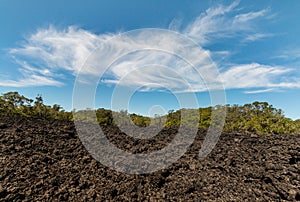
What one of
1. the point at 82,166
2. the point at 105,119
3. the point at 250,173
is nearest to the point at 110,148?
the point at 82,166

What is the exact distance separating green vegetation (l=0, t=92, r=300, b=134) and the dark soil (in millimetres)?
1884

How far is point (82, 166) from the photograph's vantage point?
4.23 metres

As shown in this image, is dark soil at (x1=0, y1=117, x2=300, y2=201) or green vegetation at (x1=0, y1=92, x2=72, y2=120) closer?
dark soil at (x1=0, y1=117, x2=300, y2=201)

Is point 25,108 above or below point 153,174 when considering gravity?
above

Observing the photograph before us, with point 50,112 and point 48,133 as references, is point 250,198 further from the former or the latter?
point 50,112

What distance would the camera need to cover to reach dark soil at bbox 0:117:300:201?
3.49m

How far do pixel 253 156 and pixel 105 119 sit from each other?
21.8 ft

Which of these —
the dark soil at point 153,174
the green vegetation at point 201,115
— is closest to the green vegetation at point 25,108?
the green vegetation at point 201,115

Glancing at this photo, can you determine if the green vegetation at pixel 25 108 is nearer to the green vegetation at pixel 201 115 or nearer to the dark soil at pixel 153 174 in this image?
the green vegetation at pixel 201 115

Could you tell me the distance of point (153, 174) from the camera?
4.00m

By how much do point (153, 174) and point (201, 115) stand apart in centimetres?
646

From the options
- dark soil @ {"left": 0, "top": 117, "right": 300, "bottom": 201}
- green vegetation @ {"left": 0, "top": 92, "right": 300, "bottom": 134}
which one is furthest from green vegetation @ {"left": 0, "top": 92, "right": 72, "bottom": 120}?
dark soil @ {"left": 0, "top": 117, "right": 300, "bottom": 201}

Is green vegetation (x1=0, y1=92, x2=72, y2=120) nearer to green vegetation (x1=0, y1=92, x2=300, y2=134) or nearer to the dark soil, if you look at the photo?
green vegetation (x1=0, y1=92, x2=300, y2=134)

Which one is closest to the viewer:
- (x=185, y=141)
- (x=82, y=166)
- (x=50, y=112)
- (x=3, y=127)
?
(x=82, y=166)
